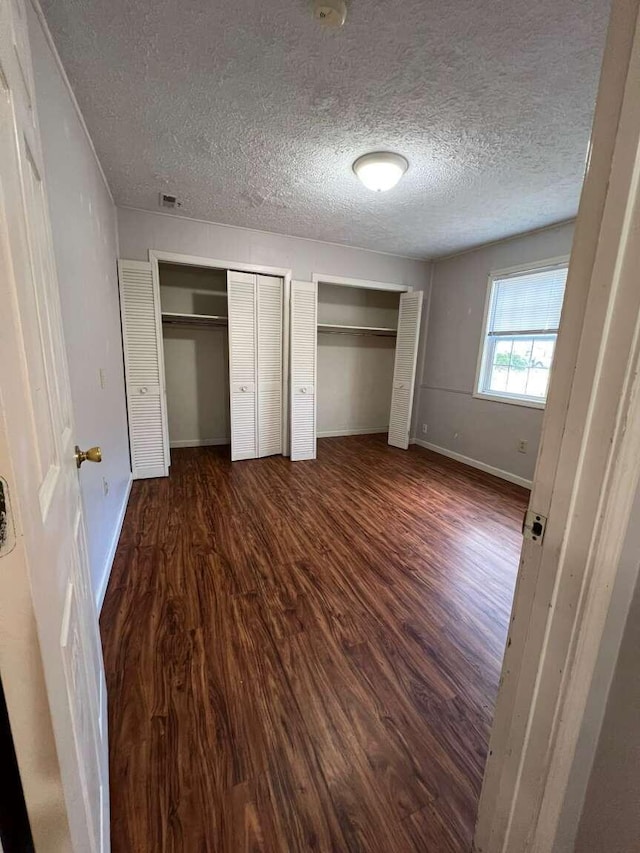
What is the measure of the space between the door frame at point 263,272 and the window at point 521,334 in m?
2.30

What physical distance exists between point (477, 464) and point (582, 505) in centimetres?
376

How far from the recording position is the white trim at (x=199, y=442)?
171 inches

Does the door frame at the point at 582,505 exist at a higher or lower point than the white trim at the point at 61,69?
lower

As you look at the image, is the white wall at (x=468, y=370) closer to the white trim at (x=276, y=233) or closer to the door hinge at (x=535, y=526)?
the white trim at (x=276, y=233)

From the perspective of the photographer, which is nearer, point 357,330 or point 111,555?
point 111,555

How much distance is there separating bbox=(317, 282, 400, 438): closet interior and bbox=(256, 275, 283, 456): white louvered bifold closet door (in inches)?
39.9

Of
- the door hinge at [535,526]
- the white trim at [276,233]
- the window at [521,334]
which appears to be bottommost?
the door hinge at [535,526]

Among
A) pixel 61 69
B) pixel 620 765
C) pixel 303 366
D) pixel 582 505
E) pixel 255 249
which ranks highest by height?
pixel 61 69

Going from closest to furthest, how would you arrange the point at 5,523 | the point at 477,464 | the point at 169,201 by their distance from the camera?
the point at 5,523 < the point at 169,201 < the point at 477,464

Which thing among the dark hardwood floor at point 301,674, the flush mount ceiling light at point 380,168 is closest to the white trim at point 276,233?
the flush mount ceiling light at point 380,168

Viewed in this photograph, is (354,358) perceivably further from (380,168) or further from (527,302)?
(380,168)

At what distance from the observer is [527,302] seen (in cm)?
354

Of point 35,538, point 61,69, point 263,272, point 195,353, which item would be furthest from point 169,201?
point 35,538

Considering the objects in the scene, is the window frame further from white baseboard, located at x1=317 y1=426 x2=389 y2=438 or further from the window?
white baseboard, located at x1=317 y1=426 x2=389 y2=438
